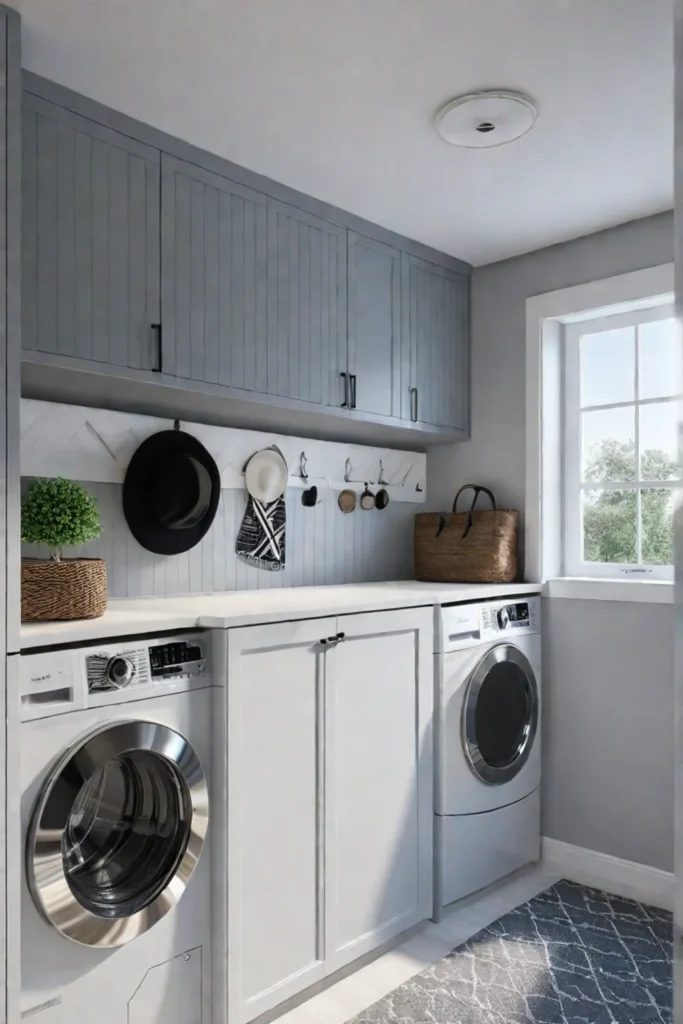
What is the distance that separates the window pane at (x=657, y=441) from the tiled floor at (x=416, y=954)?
1555mm

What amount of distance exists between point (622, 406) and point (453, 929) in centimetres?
195

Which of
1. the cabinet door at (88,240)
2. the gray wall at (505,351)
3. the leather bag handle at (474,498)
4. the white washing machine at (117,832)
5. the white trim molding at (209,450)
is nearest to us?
the white washing machine at (117,832)

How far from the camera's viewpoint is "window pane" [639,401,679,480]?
114 inches

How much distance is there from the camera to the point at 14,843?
1.60 metres

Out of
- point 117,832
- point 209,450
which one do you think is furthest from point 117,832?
point 209,450

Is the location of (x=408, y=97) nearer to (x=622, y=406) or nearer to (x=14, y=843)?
(x=622, y=406)

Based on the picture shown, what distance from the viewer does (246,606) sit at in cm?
218

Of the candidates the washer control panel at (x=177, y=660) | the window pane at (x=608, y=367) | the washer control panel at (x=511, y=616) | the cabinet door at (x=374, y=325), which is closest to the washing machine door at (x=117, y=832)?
the washer control panel at (x=177, y=660)

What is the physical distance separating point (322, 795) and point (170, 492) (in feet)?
3.58

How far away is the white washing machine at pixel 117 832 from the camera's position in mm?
1641

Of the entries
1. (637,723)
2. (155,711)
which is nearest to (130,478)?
(155,711)

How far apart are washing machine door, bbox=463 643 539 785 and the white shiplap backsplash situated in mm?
733

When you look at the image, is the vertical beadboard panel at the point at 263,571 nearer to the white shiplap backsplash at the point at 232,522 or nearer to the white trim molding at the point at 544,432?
the white shiplap backsplash at the point at 232,522

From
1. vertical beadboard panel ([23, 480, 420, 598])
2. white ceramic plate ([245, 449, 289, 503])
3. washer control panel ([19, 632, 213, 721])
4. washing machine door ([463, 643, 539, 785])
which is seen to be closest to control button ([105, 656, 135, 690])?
washer control panel ([19, 632, 213, 721])
